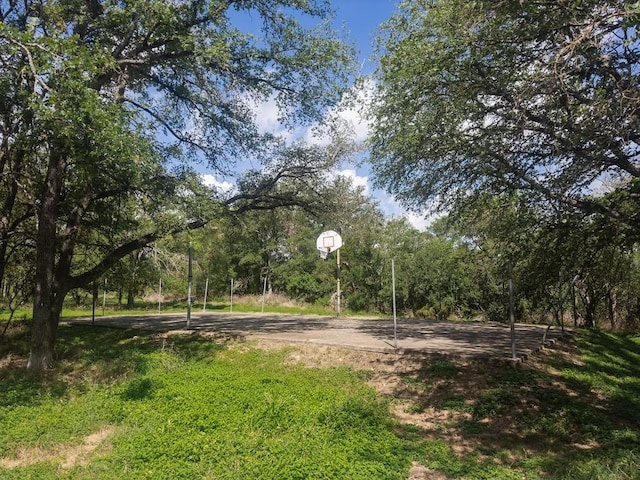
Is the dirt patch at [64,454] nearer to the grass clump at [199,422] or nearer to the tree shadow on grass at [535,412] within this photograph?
the grass clump at [199,422]

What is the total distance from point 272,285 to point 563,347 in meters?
25.2

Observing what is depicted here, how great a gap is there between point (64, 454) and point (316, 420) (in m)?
2.91

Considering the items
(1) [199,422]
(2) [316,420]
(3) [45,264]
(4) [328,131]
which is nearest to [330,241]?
(4) [328,131]

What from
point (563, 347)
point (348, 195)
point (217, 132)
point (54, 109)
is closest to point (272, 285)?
point (348, 195)

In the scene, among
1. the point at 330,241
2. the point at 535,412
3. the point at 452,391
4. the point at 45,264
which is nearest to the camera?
the point at 535,412

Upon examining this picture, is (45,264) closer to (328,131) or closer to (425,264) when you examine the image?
(328,131)

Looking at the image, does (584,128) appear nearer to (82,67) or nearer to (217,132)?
(82,67)

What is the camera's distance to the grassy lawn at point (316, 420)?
4484mm

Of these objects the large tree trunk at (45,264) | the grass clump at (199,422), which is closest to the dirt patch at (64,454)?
the grass clump at (199,422)

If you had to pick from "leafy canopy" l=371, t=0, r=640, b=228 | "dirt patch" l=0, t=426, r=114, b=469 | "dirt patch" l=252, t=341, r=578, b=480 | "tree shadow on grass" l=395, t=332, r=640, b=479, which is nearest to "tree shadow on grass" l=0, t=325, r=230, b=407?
"dirt patch" l=0, t=426, r=114, b=469

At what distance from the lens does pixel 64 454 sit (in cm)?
499

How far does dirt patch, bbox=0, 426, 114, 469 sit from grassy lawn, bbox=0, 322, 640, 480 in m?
0.02

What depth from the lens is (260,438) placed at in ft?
16.9

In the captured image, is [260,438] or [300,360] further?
[300,360]
